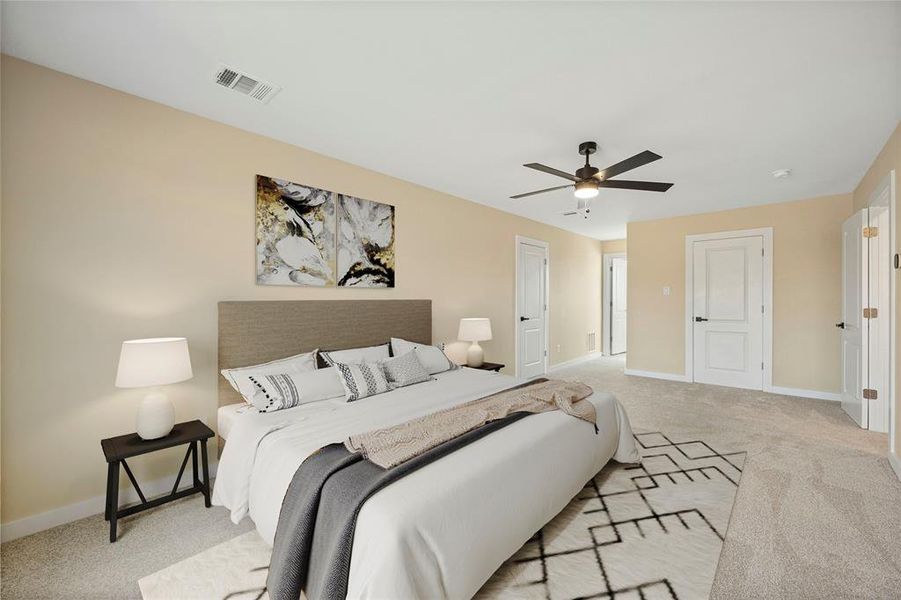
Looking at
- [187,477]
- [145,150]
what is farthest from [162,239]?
[187,477]

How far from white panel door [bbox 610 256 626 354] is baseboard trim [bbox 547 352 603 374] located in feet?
1.92

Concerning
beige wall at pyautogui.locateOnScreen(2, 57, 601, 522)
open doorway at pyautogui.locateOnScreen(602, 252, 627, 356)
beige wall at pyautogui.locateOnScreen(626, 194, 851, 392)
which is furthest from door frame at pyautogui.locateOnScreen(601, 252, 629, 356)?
beige wall at pyautogui.locateOnScreen(2, 57, 601, 522)

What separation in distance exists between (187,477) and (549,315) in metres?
5.27

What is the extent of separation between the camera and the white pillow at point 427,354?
3555 mm

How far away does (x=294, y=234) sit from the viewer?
3.17 metres

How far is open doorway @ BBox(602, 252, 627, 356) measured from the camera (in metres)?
8.20

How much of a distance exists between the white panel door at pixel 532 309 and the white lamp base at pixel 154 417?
4319 mm

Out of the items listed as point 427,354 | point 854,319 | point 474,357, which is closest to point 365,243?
point 427,354

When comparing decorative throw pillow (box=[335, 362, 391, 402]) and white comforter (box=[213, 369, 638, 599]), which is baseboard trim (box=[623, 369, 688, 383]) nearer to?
white comforter (box=[213, 369, 638, 599])

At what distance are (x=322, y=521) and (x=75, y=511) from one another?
6.15 feet

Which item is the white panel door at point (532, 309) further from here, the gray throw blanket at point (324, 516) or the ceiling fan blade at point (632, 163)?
the gray throw blanket at point (324, 516)

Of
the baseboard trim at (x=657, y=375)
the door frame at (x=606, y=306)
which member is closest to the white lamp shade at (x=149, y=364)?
the baseboard trim at (x=657, y=375)

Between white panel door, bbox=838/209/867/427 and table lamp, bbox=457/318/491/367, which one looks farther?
table lamp, bbox=457/318/491/367

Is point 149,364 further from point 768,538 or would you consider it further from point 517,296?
point 517,296
